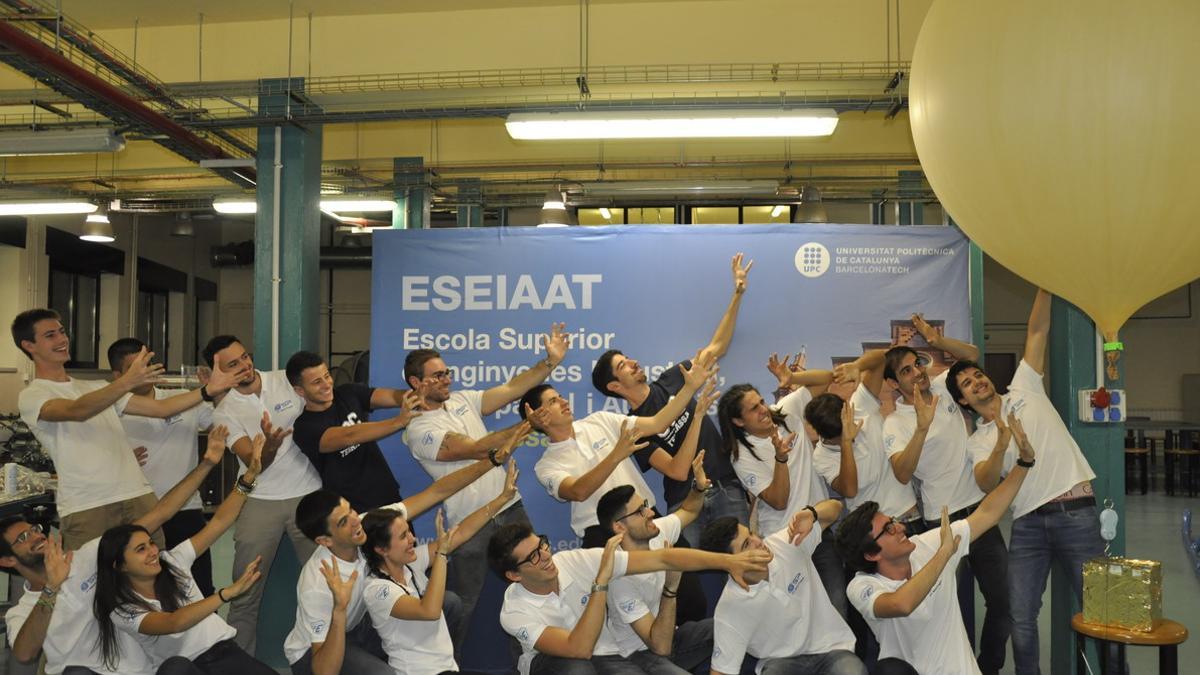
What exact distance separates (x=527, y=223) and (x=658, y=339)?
1024cm

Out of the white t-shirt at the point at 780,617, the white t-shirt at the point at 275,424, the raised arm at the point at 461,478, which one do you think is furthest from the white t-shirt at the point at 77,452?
the white t-shirt at the point at 780,617

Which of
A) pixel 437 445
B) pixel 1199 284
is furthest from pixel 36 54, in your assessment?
pixel 1199 284

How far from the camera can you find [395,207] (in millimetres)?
9344

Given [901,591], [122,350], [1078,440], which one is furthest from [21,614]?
[1078,440]

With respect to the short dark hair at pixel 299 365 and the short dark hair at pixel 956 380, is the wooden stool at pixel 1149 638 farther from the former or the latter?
the short dark hair at pixel 299 365

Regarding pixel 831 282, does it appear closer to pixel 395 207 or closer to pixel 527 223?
pixel 395 207

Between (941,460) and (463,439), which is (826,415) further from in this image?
(463,439)

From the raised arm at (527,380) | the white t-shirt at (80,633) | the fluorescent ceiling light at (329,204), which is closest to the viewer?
the white t-shirt at (80,633)

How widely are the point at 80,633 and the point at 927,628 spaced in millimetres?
3215

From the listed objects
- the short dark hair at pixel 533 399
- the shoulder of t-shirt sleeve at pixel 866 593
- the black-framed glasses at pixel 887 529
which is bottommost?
the shoulder of t-shirt sleeve at pixel 866 593

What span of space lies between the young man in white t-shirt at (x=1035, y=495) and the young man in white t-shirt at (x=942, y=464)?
81 mm

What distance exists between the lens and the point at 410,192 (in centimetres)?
931

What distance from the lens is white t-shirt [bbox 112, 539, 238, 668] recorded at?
3.65 metres

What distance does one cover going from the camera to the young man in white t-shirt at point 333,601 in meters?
3.63
